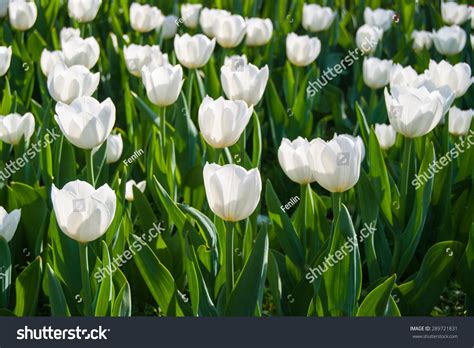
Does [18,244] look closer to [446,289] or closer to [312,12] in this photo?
[446,289]

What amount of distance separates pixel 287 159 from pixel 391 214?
448 millimetres

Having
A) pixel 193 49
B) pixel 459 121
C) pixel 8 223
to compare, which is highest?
pixel 193 49

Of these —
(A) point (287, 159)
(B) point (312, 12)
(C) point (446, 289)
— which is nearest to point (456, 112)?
(C) point (446, 289)

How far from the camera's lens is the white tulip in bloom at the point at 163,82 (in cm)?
243

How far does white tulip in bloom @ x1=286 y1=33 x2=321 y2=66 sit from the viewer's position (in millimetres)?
3258

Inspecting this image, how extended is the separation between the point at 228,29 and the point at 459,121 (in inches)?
38.8

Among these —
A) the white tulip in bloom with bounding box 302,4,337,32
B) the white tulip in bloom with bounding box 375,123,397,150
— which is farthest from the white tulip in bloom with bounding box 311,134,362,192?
the white tulip in bloom with bounding box 302,4,337,32

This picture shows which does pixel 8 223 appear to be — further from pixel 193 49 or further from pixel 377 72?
pixel 377 72

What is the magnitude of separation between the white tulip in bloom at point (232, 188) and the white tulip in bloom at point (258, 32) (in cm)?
203

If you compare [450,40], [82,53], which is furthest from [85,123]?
[450,40]

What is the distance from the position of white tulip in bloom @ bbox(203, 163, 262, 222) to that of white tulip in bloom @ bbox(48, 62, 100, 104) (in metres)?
0.81

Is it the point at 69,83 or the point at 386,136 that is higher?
the point at 69,83

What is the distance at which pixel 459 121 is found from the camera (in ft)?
9.23

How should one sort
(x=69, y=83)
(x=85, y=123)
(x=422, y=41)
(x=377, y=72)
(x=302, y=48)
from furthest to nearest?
(x=422, y=41), (x=302, y=48), (x=377, y=72), (x=69, y=83), (x=85, y=123)
